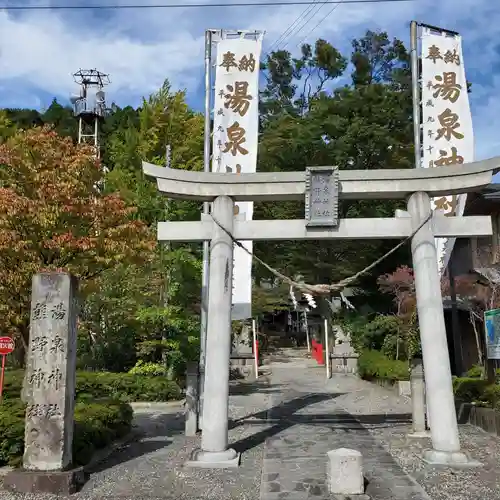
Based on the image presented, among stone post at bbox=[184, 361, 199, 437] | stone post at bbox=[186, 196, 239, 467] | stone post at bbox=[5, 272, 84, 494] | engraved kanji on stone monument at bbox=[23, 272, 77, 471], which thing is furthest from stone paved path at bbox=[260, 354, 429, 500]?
engraved kanji on stone monument at bbox=[23, 272, 77, 471]

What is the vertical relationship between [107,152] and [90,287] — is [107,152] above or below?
above

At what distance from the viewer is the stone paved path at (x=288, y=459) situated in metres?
7.24

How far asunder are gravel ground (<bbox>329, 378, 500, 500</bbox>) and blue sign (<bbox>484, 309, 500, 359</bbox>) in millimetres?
1767

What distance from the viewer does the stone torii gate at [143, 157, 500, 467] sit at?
9086 mm

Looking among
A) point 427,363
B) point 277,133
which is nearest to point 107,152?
point 277,133

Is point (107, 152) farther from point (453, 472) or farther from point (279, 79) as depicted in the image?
point (453, 472)

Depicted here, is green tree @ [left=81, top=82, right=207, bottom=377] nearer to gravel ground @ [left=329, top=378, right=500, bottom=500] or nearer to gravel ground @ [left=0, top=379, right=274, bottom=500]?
gravel ground @ [left=0, top=379, right=274, bottom=500]

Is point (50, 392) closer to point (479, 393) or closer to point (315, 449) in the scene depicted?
point (315, 449)

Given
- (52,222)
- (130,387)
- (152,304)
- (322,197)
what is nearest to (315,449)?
(322,197)

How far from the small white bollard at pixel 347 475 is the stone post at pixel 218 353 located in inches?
86.9

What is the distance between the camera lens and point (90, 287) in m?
13.9

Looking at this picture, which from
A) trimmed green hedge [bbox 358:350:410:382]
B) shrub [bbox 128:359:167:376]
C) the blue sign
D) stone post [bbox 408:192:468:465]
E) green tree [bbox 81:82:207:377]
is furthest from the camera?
trimmed green hedge [bbox 358:350:410:382]

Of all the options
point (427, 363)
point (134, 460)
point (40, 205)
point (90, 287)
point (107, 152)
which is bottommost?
point (134, 460)

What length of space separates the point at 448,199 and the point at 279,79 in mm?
31148
